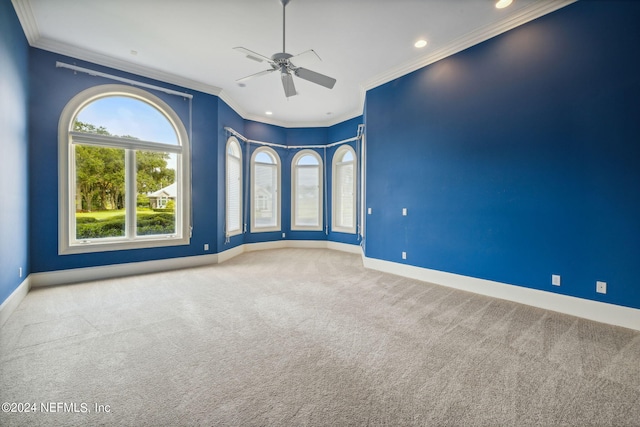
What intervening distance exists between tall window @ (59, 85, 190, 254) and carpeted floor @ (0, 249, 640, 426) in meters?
1.20

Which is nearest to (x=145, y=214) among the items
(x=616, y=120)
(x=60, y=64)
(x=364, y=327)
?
(x=60, y=64)

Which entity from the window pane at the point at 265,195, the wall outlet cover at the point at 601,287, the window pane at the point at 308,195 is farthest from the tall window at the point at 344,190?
the wall outlet cover at the point at 601,287

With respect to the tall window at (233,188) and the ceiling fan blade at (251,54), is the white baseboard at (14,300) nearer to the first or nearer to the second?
the tall window at (233,188)

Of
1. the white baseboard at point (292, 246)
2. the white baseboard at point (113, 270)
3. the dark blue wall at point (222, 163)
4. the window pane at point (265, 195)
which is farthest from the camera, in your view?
the window pane at point (265, 195)

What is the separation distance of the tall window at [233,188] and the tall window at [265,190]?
1.42ft

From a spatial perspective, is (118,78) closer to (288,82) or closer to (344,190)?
(288,82)

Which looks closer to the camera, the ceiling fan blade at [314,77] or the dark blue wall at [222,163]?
the ceiling fan blade at [314,77]

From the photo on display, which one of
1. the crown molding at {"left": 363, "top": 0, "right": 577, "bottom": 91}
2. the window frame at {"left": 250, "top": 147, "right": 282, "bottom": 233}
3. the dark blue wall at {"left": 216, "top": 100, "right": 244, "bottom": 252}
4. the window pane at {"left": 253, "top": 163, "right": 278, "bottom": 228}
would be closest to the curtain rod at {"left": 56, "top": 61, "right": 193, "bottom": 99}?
the dark blue wall at {"left": 216, "top": 100, "right": 244, "bottom": 252}

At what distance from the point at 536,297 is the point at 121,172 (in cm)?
643

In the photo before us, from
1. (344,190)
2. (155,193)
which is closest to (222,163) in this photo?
(155,193)

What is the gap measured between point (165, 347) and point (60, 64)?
443cm

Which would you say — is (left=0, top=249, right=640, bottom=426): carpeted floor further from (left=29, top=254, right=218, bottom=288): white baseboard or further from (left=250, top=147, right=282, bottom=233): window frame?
(left=250, top=147, right=282, bottom=233): window frame

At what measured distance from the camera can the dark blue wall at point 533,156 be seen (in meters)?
2.67

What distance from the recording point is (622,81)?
2.64 metres
